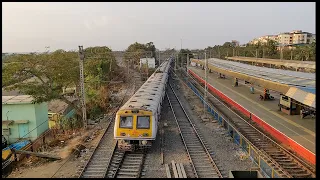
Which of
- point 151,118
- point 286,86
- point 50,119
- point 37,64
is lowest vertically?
point 50,119

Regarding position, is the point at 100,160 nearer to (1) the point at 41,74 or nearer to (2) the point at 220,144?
(2) the point at 220,144

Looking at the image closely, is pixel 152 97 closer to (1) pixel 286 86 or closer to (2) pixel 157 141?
(2) pixel 157 141

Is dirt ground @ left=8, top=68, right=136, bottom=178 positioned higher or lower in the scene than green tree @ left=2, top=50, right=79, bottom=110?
lower

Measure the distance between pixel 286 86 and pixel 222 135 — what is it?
457 centimetres

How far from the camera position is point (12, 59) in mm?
20203

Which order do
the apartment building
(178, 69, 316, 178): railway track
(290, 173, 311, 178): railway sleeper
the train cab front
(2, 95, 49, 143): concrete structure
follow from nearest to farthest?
(290, 173, 311, 178): railway sleeper, (178, 69, 316, 178): railway track, the train cab front, (2, 95, 49, 143): concrete structure, the apartment building

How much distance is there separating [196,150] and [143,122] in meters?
3.09

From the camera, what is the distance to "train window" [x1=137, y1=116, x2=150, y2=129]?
14567 mm

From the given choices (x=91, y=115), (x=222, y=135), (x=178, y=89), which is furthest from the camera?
(x=178, y=89)

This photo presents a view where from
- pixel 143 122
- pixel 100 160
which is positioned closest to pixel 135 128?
pixel 143 122

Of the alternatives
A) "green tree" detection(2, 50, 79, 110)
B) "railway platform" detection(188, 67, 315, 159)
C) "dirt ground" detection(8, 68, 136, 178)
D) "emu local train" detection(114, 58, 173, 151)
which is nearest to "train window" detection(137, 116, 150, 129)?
"emu local train" detection(114, 58, 173, 151)

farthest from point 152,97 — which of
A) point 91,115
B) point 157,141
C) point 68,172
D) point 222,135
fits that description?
point 91,115

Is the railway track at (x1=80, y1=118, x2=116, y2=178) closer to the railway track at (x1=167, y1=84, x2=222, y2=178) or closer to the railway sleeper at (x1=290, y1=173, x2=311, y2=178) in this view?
the railway track at (x1=167, y1=84, x2=222, y2=178)

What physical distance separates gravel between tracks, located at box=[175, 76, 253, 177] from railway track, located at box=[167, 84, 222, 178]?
0.40 metres
